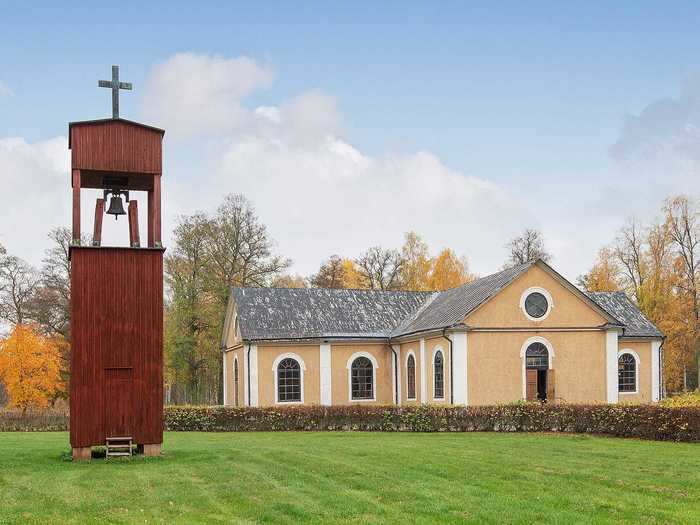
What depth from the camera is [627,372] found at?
35812 millimetres

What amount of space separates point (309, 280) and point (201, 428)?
1480 inches

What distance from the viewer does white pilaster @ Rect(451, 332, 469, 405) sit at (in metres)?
30.2

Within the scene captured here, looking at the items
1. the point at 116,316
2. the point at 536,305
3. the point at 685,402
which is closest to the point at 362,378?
the point at 536,305

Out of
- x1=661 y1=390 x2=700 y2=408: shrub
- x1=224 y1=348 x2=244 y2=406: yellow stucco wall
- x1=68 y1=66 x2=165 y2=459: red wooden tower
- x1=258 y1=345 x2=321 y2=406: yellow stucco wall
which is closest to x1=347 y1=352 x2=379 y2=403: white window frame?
x1=258 y1=345 x2=321 y2=406: yellow stucco wall

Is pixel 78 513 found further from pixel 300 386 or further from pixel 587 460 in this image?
pixel 300 386

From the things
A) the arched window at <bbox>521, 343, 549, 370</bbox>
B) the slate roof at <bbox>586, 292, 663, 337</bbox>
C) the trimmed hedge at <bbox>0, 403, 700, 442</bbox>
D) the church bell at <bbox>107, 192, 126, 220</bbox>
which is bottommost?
the trimmed hedge at <bbox>0, 403, 700, 442</bbox>

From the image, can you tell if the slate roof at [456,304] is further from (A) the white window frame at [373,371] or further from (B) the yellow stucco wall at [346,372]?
(A) the white window frame at [373,371]

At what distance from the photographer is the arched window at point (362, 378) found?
35969 mm

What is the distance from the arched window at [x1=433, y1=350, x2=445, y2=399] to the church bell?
16748 mm

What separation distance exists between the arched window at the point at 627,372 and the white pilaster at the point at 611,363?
13.4 feet

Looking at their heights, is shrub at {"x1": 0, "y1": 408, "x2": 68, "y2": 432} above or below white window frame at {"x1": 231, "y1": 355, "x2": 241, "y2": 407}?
below

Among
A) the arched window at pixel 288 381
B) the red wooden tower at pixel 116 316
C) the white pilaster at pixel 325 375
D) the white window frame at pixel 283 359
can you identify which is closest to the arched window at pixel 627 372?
the white pilaster at pixel 325 375

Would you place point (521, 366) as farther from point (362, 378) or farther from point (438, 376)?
point (362, 378)

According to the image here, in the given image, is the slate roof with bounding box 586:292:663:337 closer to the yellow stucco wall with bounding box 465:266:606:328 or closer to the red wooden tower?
the yellow stucco wall with bounding box 465:266:606:328
